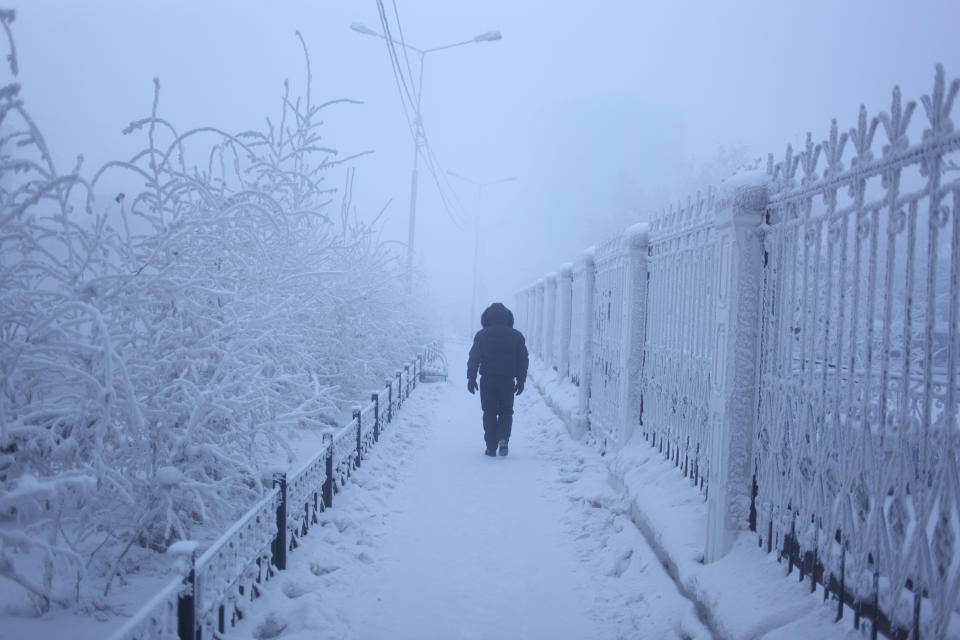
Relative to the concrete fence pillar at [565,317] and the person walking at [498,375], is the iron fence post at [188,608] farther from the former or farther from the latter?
the concrete fence pillar at [565,317]

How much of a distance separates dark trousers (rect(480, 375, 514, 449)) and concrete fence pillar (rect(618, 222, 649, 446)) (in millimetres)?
1909

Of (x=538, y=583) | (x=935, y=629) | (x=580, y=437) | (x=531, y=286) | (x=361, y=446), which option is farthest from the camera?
(x=531, y=286)

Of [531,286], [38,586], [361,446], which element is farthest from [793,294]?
[531,286]

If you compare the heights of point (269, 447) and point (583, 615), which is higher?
point (269, 447)

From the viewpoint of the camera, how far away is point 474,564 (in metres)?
4.57

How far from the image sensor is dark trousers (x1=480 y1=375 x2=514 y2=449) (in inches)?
318

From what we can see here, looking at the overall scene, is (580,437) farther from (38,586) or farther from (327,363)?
Answer: (38,586)

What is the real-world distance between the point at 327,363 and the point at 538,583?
559 cm

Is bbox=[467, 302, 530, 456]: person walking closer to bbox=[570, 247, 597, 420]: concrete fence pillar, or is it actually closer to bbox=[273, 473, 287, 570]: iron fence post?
bbox=[570, 247, 597, 420]: concrete fence pillar

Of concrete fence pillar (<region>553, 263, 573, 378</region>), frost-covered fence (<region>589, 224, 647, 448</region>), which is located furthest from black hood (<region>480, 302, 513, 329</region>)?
concrete fence pillar (<region>553, 263, 573, 378</region>)

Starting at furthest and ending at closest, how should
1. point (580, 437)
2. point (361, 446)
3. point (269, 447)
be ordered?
1. point (580, 437)
2. point (361, 446)
3. point (269, 447)

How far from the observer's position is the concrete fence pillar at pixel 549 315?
612 inches

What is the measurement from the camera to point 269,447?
4668mm

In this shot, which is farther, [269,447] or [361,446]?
[361,446]
